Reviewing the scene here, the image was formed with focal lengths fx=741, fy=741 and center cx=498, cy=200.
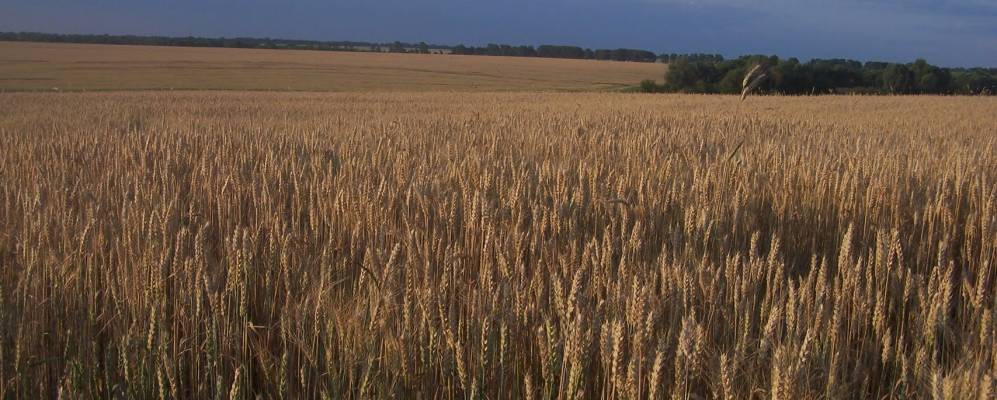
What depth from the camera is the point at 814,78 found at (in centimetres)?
3475

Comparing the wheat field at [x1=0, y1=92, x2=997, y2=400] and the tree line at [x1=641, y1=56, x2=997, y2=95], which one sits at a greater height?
the tree line at [x1=641, y1=56, x2=997, y2=95]

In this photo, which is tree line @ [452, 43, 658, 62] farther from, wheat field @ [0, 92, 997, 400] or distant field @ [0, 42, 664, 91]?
wheat field @ [0, 92, 997, 400]

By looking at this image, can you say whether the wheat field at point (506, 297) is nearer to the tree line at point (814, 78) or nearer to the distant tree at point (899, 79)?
the tree line at point (814, 78)

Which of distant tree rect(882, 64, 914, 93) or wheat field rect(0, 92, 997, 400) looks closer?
wheat field rect(0, 92, 997, 400)

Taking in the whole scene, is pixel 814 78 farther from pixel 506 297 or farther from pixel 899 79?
pixel 506 297

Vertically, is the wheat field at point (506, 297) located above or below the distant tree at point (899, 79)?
below

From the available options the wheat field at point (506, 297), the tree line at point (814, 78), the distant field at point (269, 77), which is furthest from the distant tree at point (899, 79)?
the wheat field at point (506, 297)

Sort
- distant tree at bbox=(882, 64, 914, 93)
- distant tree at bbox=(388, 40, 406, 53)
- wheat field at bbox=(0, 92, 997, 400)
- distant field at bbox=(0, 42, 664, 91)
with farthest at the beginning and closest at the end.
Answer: distant tree at bbox=(388, 40, 406, 53)
distant tree at bbox=(882, 64, 914, 93)
distant field at bbox=(0, 42, 664, 91)
wheat field at bbox=(0, 92, 997, 400)

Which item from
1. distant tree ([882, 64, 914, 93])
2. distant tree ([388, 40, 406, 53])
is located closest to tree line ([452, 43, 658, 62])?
distant tree ([388, 40, 406, 53])

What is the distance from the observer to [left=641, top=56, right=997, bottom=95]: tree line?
32875 mm

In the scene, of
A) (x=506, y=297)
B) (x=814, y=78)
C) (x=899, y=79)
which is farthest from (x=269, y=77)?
(x=506, y=297)

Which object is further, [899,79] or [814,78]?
[814,78]

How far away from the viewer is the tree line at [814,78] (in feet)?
108

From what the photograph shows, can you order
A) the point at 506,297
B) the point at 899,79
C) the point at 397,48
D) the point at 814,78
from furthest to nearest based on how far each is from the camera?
the point at 397,48, the point at 814,78, the point at 899,79, the point at 506,297
